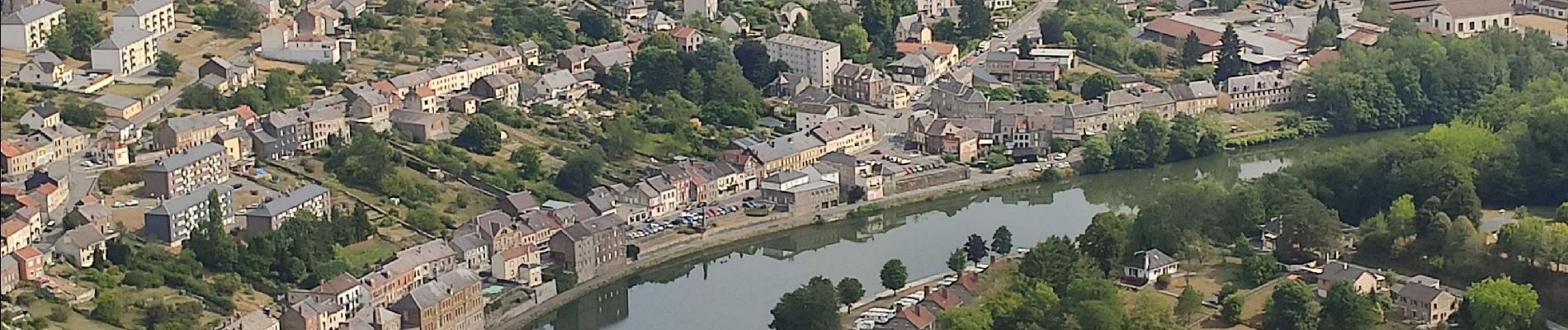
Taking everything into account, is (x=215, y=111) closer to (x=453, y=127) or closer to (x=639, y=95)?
(x=453, y=127)

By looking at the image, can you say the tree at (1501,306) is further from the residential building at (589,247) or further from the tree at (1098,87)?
the tree at (1098,87)

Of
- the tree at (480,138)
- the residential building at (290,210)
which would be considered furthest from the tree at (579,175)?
the residential building at (290,210)

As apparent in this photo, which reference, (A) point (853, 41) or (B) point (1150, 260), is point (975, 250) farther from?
(A) point (853, 41)

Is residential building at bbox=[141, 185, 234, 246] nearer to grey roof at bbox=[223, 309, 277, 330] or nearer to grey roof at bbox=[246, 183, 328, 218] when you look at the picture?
grey roof at bbox=[246, 183, 328, 218]

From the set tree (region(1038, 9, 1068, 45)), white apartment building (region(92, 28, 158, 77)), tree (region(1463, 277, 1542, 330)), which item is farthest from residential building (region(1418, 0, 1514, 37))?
white apartment building (region(92, 28, 158, 77))

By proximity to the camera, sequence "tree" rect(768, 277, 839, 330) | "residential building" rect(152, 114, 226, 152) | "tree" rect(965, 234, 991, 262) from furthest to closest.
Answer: "residential building" rect(152, 114, 226, 152) < "tree" rect(965, 234, 991, 262) < "tree" rect(768, 277, 839, 330)

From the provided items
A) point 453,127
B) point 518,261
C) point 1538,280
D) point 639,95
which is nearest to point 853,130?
point 639,95

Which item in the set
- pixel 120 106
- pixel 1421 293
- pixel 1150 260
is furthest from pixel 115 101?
pixel 1421 293
